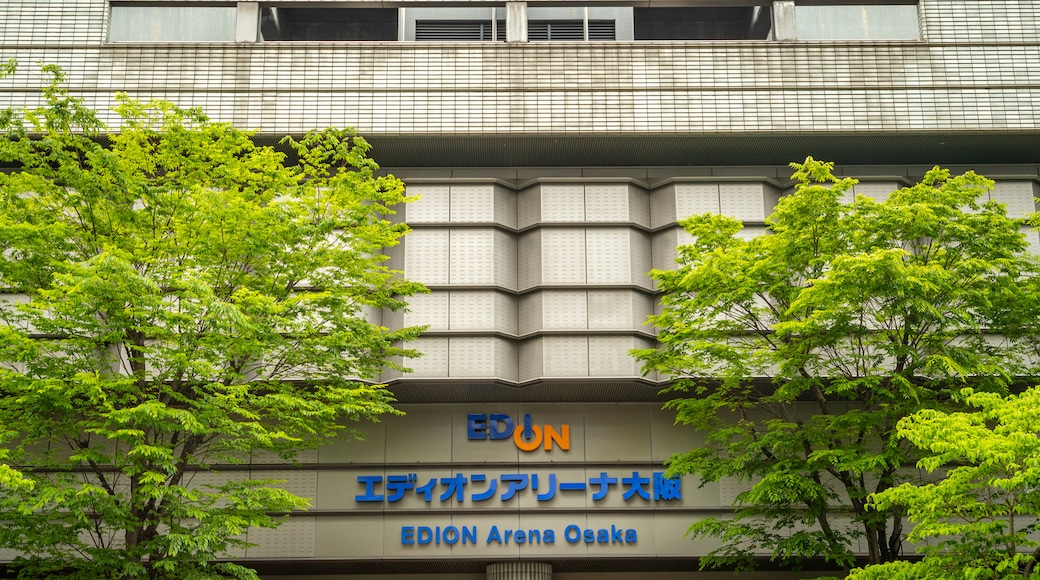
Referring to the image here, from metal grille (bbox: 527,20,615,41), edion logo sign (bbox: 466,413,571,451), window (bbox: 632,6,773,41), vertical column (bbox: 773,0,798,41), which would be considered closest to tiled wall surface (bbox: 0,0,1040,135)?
vertical column (bbox: 773,0,798,41)

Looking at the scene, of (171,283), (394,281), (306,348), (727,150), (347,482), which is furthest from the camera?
(727,150)

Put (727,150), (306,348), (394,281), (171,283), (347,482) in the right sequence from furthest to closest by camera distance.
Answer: (727,150)
(347,482)
(394,281)
(306,348)
(171,283)

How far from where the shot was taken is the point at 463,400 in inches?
879

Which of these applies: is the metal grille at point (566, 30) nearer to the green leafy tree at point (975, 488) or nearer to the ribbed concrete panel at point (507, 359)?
the ribbed concrete panel at point (507, 359)

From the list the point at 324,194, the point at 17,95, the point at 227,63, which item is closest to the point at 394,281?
the point at 324,194

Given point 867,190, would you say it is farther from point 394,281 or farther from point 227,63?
point 227,63

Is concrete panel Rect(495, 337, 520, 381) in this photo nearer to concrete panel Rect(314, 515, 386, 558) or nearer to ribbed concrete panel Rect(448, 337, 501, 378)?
ribbed concrete panel Rect(448, 337, 501, 378)

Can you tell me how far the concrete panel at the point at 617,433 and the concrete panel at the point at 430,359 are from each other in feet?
11.3

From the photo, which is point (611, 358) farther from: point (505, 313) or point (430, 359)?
point (430, 359)

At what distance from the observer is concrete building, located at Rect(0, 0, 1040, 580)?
21.7 metres

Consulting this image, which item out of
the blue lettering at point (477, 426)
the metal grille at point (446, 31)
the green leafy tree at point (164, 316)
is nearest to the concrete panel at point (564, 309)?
the blue lettering at point (477, 426)

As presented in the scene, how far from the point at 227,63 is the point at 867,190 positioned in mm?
14738

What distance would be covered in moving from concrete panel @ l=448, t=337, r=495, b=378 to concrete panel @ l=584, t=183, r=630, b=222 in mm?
3692

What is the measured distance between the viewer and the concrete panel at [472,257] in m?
22.1
